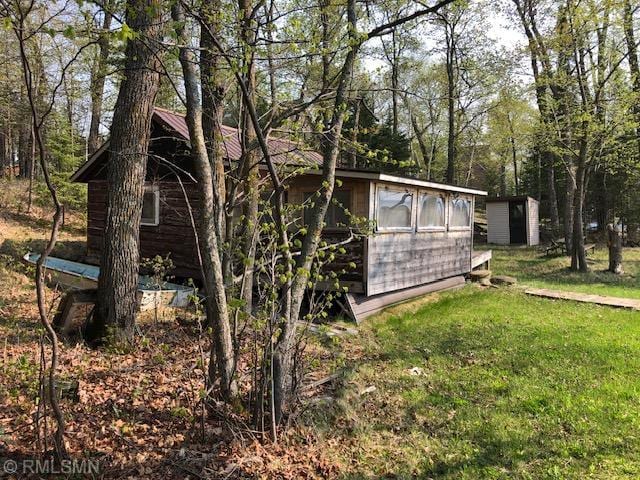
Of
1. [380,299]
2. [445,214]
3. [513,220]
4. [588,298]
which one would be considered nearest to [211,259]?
[380,299]

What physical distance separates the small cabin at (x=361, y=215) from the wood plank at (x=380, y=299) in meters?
0.12

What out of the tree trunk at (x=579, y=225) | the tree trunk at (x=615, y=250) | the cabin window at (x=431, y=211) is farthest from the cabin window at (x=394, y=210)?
the tree trunk at (x=615, y=250)

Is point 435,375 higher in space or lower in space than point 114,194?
lower

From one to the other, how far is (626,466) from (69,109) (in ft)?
81.7

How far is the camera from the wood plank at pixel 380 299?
831 centimetres

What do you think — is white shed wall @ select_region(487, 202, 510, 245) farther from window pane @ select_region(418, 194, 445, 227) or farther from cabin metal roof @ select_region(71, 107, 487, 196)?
window pane @ select_region(418, 194, 445, 227)

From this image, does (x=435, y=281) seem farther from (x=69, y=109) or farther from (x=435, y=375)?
(x=69, y=109)

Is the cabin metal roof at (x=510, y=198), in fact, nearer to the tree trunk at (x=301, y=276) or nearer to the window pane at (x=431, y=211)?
the window pane at (x=431, y=211)

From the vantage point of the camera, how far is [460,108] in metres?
25.5

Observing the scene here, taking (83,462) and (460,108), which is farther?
(460,108)

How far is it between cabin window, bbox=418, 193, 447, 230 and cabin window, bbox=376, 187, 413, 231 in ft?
1.80

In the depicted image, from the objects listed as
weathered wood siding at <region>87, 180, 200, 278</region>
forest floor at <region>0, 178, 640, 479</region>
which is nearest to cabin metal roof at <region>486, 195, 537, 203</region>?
forest floor at <region>0, 178, 640, 479</region>

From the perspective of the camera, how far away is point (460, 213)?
41.1 feet

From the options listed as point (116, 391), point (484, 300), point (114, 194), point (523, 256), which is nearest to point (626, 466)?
point (116, 391)
